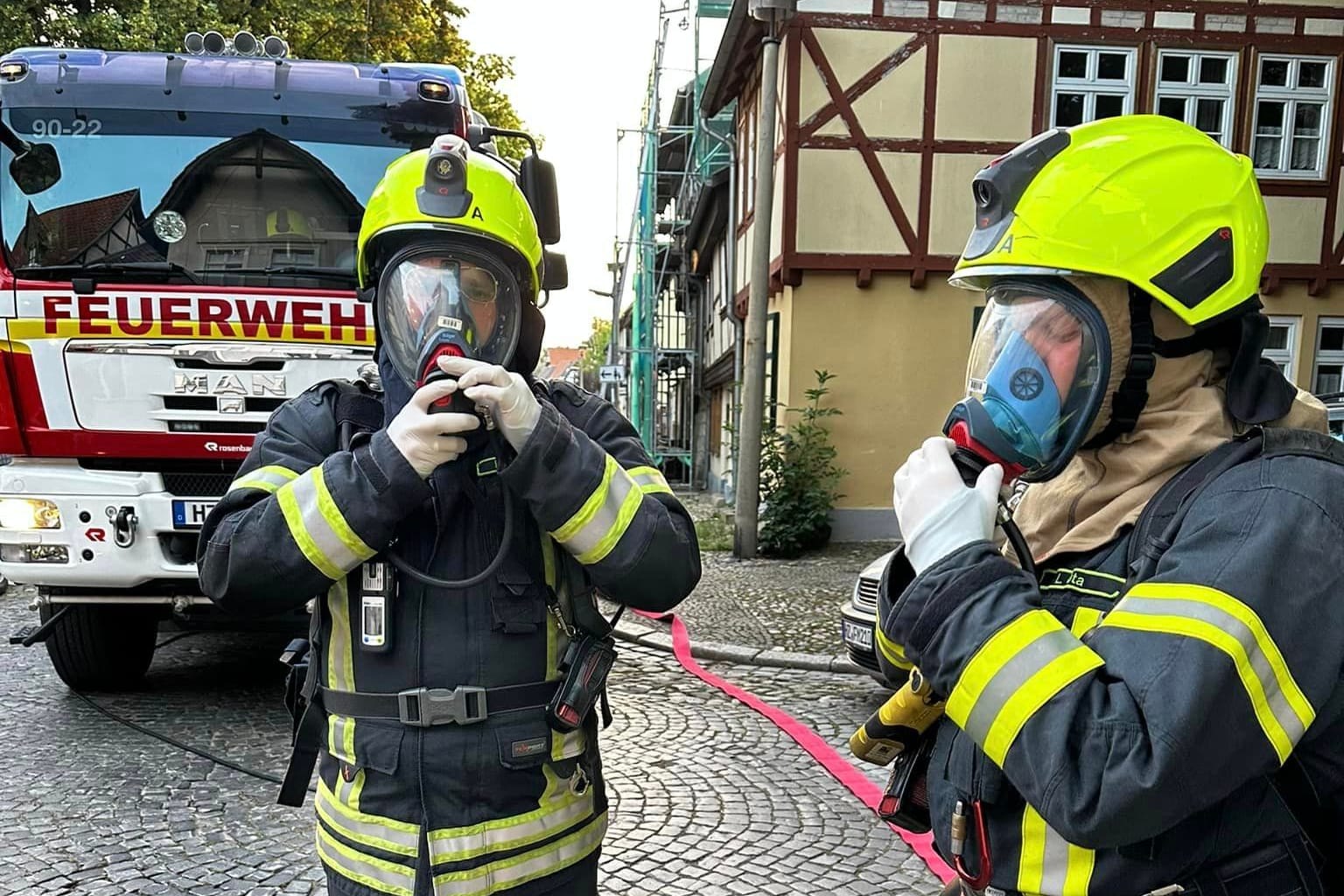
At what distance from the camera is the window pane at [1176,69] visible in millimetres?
10961

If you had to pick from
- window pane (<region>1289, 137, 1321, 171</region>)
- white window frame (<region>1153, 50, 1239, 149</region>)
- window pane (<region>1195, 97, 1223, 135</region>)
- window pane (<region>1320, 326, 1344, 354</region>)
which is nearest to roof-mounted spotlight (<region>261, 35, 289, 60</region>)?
white window frame (<region>1153, 50, 1239, 149</region>)

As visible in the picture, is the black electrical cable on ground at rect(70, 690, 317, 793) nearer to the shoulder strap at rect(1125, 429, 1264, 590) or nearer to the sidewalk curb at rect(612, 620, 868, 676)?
the sidewalk curb at rect(612, 620, 868, 676)

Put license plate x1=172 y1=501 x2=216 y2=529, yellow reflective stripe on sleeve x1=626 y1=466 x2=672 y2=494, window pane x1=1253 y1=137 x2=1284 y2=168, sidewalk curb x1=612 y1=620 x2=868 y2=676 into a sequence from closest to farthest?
yellow reflective stripe on sleeve x1=626 y1=466 x2=672 y2=494 → license plate x1=172 y1=501 x2=216 y2=529 → sidewalk curb x1=612 y1=620 x2=868 y2=676 → window pane x1=1253 y1=137 x2=1284 y2=168

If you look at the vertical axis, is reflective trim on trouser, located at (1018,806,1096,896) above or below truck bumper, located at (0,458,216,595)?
above

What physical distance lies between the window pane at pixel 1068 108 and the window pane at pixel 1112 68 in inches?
13.5

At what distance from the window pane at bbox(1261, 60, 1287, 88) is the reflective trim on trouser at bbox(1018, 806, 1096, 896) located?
12.9m

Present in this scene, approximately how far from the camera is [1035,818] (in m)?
1.27

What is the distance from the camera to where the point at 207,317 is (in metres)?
4.45

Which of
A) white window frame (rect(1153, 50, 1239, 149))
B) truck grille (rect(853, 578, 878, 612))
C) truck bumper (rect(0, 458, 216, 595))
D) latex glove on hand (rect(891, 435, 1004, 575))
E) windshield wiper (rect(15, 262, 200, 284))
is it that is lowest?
truck grille (rect(853, 578, 878, 612))

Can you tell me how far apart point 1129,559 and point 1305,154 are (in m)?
12.9

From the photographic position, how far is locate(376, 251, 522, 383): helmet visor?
1760 millimetres

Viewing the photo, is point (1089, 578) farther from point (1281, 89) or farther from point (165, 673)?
point (1281, 89)

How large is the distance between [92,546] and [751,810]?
3.29 m

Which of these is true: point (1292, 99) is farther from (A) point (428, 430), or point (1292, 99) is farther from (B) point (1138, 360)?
(A) point (428, 430)
